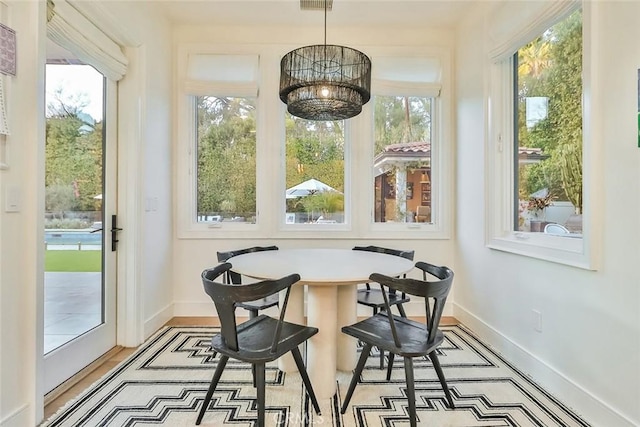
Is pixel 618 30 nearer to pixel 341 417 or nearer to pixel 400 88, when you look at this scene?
pixel 400 88

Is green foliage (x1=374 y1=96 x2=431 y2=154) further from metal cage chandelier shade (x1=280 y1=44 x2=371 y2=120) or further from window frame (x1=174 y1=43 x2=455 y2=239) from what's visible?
Answer: metal cage chandelier shade (x1=280 y1=44 x2=371 y2=120)

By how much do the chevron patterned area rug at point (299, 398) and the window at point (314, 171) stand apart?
1.57m

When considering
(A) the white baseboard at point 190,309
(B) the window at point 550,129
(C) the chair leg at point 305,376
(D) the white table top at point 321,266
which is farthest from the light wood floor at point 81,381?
(B) the window at point 550,129

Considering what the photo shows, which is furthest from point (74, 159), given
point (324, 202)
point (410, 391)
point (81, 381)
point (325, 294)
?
point (410, 391)

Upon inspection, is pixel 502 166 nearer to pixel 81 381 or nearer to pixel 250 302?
pixel 250 302

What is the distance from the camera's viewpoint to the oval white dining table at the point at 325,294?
186cm

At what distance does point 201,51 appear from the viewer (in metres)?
3.42

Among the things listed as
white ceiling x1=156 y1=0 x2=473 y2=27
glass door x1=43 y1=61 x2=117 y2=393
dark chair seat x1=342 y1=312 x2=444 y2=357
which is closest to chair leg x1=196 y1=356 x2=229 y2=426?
dark chair seat x1=342 y1=312 x2=444 y2=357

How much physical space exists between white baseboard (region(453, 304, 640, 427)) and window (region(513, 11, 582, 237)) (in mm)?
837

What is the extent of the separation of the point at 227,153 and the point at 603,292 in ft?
10.3

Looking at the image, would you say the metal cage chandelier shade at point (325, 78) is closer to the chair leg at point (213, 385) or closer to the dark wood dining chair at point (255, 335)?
the dark wood dining chair at point (255, 335)

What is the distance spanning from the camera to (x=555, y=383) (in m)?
2.04

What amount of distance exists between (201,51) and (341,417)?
339 centimetres

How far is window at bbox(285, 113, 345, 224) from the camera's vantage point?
352 cm
